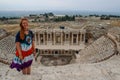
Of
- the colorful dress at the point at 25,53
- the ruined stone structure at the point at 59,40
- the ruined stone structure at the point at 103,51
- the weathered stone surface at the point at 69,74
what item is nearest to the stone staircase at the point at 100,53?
the ruined stone structure at the point at 103,51

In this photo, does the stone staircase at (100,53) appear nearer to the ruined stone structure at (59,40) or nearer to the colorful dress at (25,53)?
the colorful dress at (25,53)

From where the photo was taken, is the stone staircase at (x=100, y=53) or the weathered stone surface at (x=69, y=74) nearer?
the weathered stone surface at (x=69, y=74)

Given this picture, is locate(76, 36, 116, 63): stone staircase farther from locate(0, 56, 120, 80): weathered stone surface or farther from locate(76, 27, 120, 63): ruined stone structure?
locate(0, 56, 120, 80): weathered stone surface

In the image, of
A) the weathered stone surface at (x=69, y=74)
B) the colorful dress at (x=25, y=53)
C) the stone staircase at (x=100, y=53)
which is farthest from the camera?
the stone staircase at (x=100, y=53)

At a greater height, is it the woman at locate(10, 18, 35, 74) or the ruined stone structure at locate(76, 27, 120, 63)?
the woman at locate(10, 18, 35, 74)

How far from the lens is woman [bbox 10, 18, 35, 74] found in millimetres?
8523

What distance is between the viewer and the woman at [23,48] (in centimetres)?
852

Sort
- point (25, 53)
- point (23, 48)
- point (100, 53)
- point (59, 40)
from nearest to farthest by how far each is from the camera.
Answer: point (23, 48) → point (25, 53) → point (100, 53) → point (59, 40)

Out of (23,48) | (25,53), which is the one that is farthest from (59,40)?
(23,48)

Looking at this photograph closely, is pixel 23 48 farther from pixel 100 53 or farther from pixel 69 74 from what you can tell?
pixel 100 53

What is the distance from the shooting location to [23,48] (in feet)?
28.8

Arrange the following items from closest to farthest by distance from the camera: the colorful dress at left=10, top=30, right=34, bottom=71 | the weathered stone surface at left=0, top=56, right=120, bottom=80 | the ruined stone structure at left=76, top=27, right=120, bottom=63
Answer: the colorful dress at left=10, top=30, right=34, bottom=71 < the weathered stone surface at left=0, top=56, right=120, bottom=80 < the ruined stone structure at left=76, top=27, right=120, bottom=63

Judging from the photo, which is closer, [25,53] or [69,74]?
[25,53]

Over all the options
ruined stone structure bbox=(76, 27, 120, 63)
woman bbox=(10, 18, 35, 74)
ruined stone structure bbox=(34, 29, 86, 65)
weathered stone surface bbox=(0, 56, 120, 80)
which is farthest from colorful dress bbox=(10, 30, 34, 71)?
ruined stone structure bbox=(34, 29, 86, 65)
